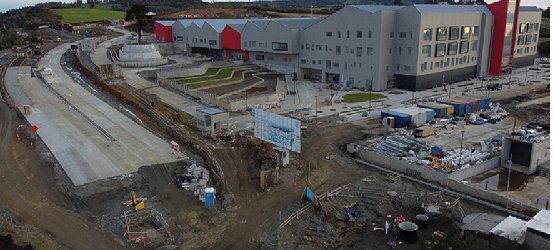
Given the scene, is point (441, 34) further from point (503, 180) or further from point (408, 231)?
point (408, 231)

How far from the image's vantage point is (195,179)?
22594mm

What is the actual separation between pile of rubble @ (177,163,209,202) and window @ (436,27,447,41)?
1478 inches

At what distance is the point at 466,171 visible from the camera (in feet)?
78.9

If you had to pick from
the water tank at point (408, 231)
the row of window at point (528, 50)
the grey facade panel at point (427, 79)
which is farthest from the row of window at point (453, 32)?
the water tank at point (408, 231)

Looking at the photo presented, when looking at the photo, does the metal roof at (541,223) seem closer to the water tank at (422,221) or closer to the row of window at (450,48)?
the water tank at (422,221)

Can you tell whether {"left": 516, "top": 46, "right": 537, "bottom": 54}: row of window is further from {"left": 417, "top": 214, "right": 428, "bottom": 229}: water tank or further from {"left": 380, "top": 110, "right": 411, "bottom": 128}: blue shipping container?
{"left": 417, "top": 214, "right": 428, "bottom": 229}: water tank

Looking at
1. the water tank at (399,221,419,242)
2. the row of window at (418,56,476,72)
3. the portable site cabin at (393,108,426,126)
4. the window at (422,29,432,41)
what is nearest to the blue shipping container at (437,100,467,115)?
the portable site cabin at (393,108,426,126)

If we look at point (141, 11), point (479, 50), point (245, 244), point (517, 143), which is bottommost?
point (245, 244)

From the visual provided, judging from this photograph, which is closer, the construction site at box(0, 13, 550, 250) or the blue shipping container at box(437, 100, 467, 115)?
the construction site at box(0, 13, 550, 250)

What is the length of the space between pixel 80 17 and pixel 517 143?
5221 inches

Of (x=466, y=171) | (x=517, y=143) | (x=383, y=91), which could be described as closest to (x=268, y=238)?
(x=466, y=171)

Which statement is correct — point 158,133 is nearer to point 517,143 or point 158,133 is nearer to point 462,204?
point 462,204

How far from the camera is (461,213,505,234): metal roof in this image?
16.6 m

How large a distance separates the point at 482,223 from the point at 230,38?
182 feet
